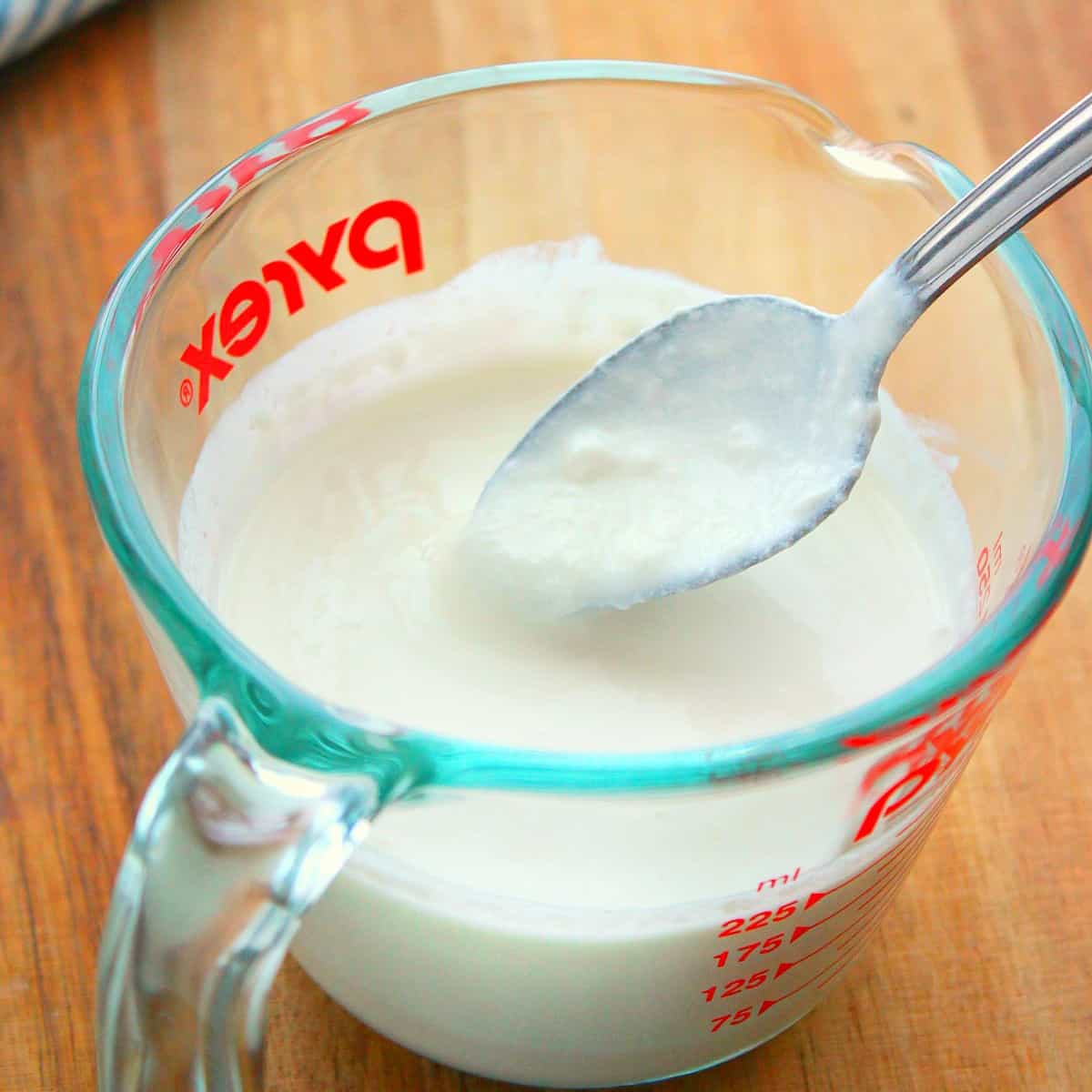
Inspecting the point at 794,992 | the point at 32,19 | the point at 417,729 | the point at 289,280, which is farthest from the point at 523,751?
the point at 32,19

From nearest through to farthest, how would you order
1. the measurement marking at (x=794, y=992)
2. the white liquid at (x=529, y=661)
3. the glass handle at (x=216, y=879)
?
the glass handle at (x=216, y=879) < the white liquid at (x=529, y=661) < the measurement marking at (x=794, y=992)

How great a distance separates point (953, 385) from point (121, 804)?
0.53 meters

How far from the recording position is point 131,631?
0.99 meters

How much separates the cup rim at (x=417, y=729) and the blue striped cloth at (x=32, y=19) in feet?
1.70

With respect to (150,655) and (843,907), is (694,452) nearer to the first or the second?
(843,907)

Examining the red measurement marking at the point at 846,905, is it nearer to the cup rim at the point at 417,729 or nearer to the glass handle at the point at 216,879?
the cup rim at the point at 417,729

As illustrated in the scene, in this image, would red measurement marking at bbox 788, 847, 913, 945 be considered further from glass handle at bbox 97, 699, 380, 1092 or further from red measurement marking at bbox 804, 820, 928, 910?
glass handle at bbox 97, 699, 380, 1092

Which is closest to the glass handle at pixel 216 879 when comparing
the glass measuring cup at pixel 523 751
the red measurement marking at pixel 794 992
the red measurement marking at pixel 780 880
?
the glass measuring cup at pixel 523 751

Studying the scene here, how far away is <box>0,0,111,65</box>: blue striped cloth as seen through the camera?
3.94 feet

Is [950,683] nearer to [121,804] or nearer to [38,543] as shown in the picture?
[121,804]

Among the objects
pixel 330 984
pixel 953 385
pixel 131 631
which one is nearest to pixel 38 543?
pixel 131 631

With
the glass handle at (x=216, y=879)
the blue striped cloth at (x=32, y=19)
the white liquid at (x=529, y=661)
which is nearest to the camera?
the glass handle at (x=216, y=879)

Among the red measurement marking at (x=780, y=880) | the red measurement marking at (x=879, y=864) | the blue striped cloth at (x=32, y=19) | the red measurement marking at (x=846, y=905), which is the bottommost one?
the red measurement marking at (x=846, y=905)

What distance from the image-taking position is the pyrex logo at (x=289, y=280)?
82 centimetres
